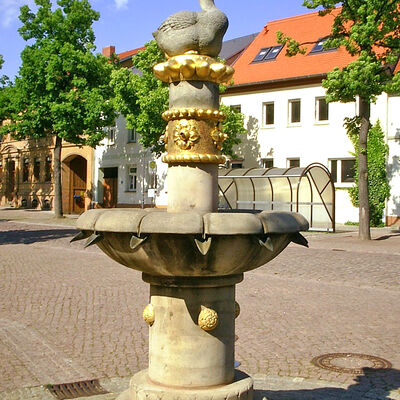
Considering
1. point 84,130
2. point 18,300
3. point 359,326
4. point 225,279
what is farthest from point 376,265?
point 84,130

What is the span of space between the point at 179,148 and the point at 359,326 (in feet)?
15.4

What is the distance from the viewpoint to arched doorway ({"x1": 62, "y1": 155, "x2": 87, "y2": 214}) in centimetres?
4253

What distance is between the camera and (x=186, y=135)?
4.10 m

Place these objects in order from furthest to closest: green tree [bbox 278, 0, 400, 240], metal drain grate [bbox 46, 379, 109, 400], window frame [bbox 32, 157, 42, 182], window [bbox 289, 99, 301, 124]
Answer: window frame [bbox 32, 157, 42, 182]
window [bbox 289, 99, 301, 124]
green tree [bbox 278, 0, 400, 240]
metal drain grate [bbox 46, 379, 109, 400]

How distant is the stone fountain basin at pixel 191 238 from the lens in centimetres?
350

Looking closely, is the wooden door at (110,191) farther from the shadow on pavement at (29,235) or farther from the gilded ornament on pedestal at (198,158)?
the gilded ornament on pedestal at (198,158)

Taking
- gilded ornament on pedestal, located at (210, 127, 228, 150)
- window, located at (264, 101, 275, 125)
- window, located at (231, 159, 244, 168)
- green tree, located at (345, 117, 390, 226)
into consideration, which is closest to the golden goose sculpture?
gilded ornament on pedestal, located at (210, 127, 228, 150)

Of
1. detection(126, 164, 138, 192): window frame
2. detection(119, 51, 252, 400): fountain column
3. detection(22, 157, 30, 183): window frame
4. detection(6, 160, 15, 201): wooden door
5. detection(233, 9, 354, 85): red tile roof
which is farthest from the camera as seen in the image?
detection(6, 160, 15, 201): wooden door

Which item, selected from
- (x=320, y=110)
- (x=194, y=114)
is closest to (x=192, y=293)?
(x=194, y=114)

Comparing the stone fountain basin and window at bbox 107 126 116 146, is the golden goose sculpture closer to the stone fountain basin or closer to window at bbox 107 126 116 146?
the stone fountain basin

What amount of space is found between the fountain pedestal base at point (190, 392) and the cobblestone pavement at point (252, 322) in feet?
1.47

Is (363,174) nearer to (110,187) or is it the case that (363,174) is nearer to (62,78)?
(62,78)

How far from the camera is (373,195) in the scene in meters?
28.3

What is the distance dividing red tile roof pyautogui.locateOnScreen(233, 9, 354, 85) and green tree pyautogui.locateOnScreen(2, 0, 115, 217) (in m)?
8.10
